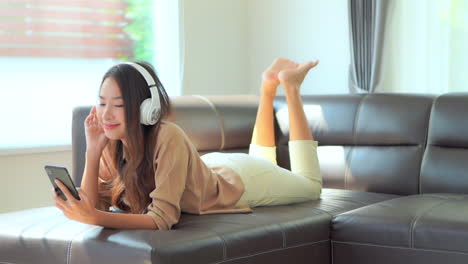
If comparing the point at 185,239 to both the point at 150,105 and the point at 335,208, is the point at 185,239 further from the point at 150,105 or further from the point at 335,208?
the point at 335,208

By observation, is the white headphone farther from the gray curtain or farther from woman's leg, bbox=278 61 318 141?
the gray curtain

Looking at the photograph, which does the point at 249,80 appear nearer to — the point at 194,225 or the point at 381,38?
the point at 381,38

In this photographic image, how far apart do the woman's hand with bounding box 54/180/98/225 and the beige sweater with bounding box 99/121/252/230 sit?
0.65 ft

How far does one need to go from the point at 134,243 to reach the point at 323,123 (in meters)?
1.66

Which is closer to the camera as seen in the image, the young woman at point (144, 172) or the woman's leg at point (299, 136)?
the young woman at point (144, 172)

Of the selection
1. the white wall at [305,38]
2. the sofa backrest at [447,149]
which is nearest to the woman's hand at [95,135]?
the sofa backrest at [447,149]

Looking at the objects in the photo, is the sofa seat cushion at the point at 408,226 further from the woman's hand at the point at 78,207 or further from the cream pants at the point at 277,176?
the woman's hand at the point at 78,207

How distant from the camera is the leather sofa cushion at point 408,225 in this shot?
8.17ft

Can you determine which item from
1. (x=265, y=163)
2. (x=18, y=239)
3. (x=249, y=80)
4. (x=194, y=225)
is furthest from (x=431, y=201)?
(x=249, y=80)

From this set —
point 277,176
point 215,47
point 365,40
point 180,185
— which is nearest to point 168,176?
point 180,185

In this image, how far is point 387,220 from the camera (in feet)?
8.65

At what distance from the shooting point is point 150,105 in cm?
235

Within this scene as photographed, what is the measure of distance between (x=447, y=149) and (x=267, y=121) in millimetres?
856

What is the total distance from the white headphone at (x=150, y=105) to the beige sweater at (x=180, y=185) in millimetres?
76
